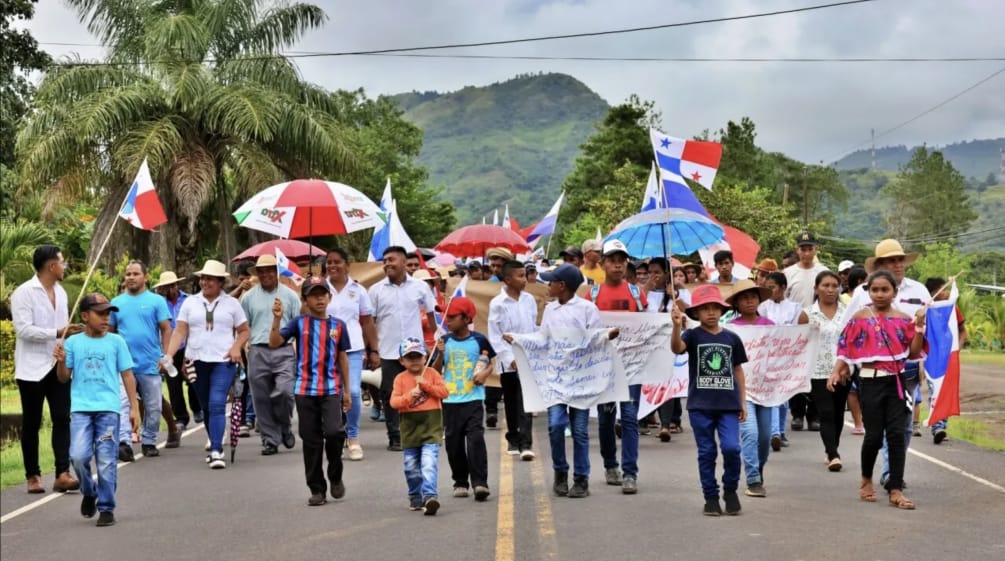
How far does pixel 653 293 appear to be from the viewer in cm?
1424

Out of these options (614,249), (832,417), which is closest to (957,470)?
(832,417)

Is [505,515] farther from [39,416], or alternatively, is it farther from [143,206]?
[143,206]

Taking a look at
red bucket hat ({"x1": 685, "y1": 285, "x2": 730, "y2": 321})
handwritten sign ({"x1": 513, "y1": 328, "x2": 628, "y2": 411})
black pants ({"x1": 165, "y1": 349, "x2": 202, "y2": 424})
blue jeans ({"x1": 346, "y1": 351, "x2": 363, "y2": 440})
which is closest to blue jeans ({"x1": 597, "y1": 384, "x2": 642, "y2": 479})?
handwritten sign ({"x1": 513, "y1": 328, "x2": 628, "y2": 411})

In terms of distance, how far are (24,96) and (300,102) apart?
8.42 m

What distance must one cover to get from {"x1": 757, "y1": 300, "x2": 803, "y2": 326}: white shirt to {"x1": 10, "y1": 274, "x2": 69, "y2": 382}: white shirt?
21.7 ft

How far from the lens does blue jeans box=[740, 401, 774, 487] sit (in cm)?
1012

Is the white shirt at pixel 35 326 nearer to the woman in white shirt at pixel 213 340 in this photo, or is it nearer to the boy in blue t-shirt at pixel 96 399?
the boy in blue t-shirt at pixel 96 399

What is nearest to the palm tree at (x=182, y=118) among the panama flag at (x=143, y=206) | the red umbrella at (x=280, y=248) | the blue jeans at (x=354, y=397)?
the red umbrella at (x=280, y=248)

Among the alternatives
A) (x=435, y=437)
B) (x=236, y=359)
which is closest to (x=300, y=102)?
(x=236, y=359)

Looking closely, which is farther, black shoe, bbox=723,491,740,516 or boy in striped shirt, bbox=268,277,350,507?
boy in striped shirt, bbox=268,277,350,507

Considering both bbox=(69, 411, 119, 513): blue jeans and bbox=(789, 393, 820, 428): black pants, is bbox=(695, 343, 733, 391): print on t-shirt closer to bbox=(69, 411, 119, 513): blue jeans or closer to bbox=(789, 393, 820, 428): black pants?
bbox=(69, 411, 119, 513): blue jeans

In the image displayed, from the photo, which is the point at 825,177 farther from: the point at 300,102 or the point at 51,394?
the point at 51,394

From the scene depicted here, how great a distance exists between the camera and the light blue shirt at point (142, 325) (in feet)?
43.4

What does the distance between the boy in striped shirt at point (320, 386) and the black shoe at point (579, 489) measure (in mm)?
1793
